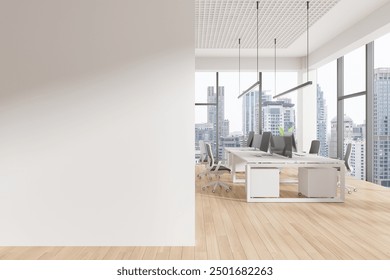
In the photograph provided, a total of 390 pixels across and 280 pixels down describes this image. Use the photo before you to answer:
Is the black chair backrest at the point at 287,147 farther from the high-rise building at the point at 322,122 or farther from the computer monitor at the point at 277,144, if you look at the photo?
the high-rise building at the point at 322,122

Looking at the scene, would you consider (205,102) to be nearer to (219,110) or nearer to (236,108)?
(219,110)

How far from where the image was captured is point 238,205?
596 centimetres

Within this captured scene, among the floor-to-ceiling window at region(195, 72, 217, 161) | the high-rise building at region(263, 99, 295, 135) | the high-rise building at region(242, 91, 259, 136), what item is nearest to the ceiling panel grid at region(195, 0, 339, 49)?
the floor-to-ceiling window at region(195, 72, 217, 161)

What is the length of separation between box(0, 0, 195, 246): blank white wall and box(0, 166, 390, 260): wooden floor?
230 mm

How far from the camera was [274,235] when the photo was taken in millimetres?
4246

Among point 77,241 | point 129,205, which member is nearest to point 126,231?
point 129,205

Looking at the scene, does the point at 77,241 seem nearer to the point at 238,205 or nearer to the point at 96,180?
the point at 96,180

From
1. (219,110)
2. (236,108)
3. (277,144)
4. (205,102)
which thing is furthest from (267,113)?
(277,144)

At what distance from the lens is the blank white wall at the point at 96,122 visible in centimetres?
376

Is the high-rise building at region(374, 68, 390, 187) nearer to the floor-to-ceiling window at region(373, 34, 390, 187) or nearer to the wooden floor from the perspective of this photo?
the floor-to-ceiling window at region(373, 34, 390, 187)

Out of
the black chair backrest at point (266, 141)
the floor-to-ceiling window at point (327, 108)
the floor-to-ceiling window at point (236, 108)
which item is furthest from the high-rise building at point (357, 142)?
the floor-to-ceiling window at point (236, 108)

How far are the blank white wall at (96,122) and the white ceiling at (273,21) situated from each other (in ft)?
9.78

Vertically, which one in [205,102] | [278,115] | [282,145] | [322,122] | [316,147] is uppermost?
[205,102]

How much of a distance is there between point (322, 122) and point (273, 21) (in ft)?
15.9
